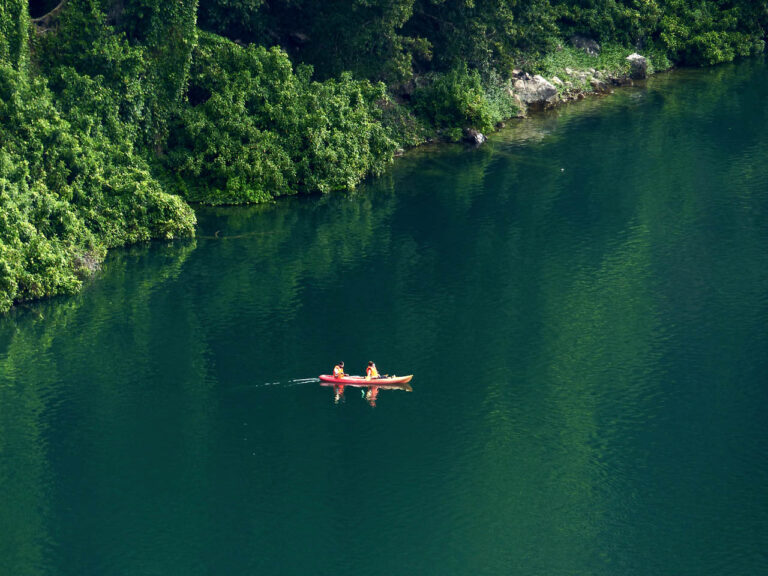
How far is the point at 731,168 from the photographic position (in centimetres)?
8212

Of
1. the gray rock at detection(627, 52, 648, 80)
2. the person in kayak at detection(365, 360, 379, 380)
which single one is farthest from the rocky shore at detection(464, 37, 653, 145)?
the person in kayak at detection(365, 360, 379, 380)

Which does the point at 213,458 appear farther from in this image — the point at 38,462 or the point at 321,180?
the point at 321,180

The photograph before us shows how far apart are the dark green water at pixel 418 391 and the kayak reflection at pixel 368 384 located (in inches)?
16.2

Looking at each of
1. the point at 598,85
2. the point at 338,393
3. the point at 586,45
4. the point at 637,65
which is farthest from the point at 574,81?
the point at 338,393

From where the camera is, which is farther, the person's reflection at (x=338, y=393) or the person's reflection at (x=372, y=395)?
the person's reflection at (x=338, y=393)

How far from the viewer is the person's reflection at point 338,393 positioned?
52.7m

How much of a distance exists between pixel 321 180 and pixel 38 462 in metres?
34.9

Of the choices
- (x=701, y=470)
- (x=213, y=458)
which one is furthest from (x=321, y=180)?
(x=701, y=470)

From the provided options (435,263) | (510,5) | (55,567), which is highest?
(510,5)

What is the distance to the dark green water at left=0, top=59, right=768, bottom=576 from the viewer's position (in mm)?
42688

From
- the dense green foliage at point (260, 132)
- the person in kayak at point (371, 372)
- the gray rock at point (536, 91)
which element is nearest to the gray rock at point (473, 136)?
the gray rock at point (536, 91)

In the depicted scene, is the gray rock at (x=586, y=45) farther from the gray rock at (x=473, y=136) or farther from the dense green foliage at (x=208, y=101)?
the gray rock at (x=473, y=136)

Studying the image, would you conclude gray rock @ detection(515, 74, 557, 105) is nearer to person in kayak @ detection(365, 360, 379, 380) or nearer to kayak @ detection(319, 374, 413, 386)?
kayak @ detection(319, 374, 413, 386)

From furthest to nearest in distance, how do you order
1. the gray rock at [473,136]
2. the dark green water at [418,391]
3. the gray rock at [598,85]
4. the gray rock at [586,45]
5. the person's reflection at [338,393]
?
the gray rock at [586,45], the gray rock at [598,85], the gray rock at [473,136], the person's reflection at [338,393], the dark green water at [418,391]
